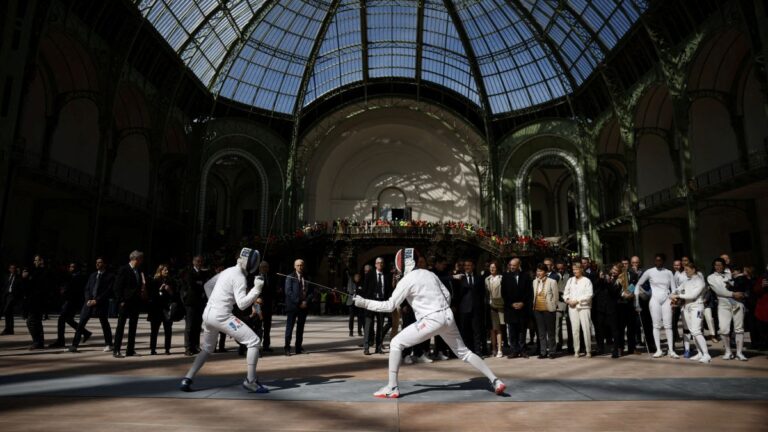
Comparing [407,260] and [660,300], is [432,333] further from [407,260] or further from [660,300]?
[660,300]

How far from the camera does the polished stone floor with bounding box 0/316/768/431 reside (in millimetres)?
4383

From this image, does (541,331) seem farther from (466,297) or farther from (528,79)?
(528,79)

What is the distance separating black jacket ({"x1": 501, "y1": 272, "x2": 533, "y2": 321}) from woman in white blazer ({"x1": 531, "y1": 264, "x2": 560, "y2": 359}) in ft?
0.54

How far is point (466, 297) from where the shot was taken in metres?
9.89

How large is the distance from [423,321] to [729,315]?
7.51 m

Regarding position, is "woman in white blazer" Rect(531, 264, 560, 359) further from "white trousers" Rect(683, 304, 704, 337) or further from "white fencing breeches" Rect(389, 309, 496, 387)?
"white fencing breeches" Rect(389, 309, 496, 387)

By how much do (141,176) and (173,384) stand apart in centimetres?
2951

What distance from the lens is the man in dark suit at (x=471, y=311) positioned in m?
9.86

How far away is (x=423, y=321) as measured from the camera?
19.2 feet

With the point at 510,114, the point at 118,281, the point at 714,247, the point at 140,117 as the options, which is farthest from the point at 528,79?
the point at 118,281

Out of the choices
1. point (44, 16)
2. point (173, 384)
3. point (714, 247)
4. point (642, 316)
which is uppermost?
point (44, 16)

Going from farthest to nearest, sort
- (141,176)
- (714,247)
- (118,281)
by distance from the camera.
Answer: (141,176) < (714,247) < (118,281)

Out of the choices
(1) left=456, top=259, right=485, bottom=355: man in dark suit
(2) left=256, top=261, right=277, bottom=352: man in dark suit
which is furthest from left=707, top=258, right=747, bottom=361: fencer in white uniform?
(2) left=256, top=261, right=277, bottom=352: man in dark suit

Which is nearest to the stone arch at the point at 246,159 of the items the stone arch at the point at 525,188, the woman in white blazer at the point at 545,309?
the stone arch at the point at 525,188
